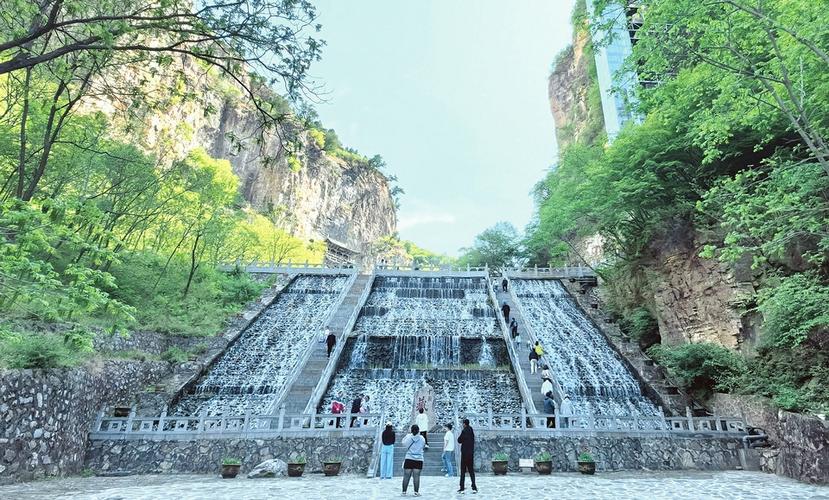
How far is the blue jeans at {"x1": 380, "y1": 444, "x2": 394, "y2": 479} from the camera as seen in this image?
10.8m

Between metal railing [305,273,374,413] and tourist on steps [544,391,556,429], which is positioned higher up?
metal railing [305,273,374,413]

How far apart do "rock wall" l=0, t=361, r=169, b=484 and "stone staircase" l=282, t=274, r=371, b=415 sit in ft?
17.7

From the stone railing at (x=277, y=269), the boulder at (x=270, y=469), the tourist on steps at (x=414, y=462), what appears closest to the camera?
the tourist on steps at (x=414, y=462)

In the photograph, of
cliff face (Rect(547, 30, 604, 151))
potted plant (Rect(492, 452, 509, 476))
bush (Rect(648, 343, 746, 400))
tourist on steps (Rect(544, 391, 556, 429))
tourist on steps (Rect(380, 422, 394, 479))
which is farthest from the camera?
cliff face (Rect(547, 30, 604, 151))

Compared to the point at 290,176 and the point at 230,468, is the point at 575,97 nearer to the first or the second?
the point at 290,176

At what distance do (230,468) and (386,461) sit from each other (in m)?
3.98

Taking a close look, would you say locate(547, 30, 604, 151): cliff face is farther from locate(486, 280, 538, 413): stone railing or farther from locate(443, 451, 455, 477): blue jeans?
locate(443, 451, 455, 477): blue jeans

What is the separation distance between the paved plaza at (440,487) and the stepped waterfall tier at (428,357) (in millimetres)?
3287

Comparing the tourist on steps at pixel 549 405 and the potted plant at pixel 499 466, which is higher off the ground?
the tourist on steps at pixel 549 405

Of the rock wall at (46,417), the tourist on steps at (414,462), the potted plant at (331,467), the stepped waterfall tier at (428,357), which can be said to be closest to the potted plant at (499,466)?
the stepped waterfall tier at (428,357)

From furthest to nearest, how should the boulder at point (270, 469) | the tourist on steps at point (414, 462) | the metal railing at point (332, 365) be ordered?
the metal railing at point (332, 365)
the boulder at point (270, 469)
the tourist on steps at point (414, 462)

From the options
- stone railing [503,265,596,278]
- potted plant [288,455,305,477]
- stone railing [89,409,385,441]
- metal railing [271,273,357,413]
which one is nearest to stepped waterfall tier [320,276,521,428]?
metal railing [271,273,357,413]

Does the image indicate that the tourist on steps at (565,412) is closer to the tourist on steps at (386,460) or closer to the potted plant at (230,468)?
the tourist on steps at (386,460)

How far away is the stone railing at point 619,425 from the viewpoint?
1263 centimetres
